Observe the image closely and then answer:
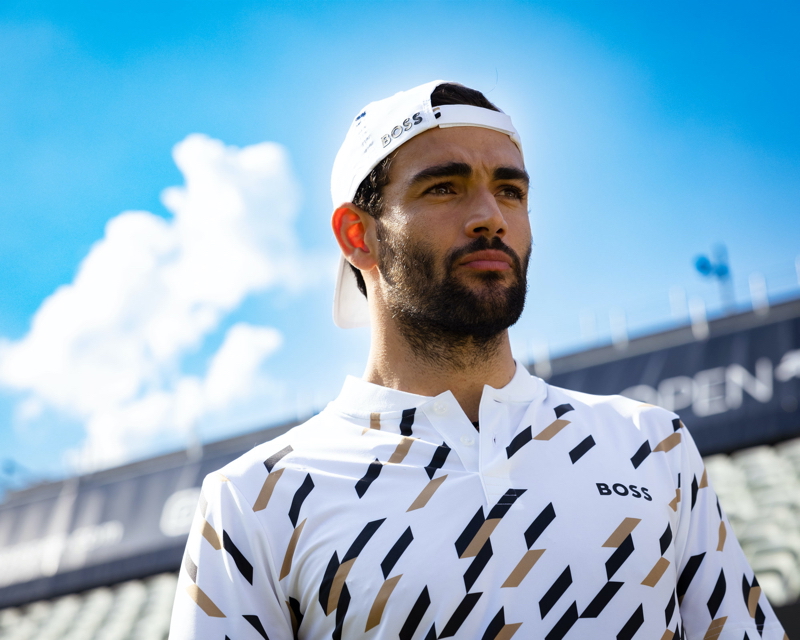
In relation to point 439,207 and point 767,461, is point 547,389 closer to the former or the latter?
point 439,207

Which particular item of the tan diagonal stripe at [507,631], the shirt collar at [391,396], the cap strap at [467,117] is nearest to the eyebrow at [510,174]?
the cap strap at [467,117]

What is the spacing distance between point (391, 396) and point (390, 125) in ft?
1.85

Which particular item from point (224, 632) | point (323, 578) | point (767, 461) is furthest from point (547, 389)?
point (767, 461)

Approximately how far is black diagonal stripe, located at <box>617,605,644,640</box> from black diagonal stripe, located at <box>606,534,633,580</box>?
0.07 m

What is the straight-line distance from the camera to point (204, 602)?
3.59 ft

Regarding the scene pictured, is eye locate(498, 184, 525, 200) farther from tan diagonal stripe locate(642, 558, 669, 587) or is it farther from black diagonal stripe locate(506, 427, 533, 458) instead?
tan diagonal stripe locate(642, 558, 669, 587)

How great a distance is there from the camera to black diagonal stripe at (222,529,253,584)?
111cm

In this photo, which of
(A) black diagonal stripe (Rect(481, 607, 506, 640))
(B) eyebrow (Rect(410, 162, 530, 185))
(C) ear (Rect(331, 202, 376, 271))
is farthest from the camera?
(C) ear (Rect(331, 202, 376, 271))

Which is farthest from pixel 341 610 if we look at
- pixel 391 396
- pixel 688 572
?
pixel 688 572

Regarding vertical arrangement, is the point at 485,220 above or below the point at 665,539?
above

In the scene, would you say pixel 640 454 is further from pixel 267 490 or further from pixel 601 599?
pixel 267 490

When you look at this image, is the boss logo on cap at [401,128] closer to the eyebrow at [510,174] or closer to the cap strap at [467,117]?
the cap strap at [467,117]

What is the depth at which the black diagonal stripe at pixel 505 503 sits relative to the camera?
1.10 metres

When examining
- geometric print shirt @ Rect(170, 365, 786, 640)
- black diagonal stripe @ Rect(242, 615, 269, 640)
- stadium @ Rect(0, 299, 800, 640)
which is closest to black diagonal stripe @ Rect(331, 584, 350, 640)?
Answer: geometric print shirt @ Rect(170, 365, 786, 640)
